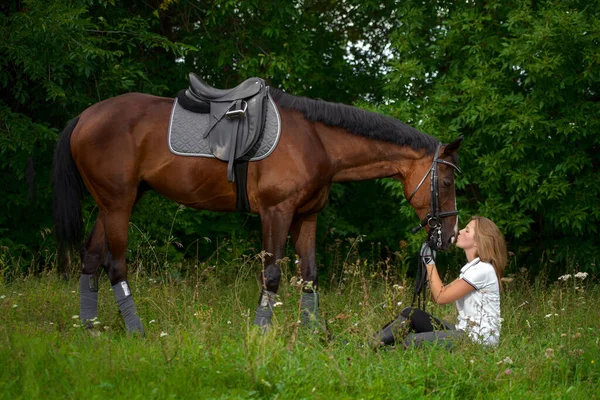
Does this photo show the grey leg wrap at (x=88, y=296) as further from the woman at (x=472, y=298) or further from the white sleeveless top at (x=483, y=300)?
the white sleeveless top at (x=483, y=300)

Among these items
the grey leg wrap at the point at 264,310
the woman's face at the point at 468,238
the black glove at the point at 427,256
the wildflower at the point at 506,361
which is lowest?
the wildflower at the point at 506,361

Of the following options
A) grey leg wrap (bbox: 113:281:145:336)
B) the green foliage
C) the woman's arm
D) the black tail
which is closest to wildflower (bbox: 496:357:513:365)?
the woman's arm

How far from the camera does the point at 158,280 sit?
25.9 feet

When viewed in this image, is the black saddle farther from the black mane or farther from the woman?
the woman

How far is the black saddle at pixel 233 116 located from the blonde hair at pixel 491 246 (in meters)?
1.98

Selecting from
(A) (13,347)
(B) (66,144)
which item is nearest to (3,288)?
(B) (66,144)

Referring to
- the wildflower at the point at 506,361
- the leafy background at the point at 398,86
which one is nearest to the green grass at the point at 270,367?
the wildflower at the point at 506,361

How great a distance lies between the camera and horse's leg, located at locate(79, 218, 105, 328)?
234 inches

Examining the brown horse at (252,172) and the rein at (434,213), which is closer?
the brown horse at (252,172)

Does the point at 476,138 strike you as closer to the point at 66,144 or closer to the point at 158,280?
the point at 158,280

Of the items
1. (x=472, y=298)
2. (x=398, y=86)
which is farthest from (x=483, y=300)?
(x=398, y=86)

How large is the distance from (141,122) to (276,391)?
115 inches

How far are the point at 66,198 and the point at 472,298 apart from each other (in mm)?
3532

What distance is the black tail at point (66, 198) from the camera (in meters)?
6.11
